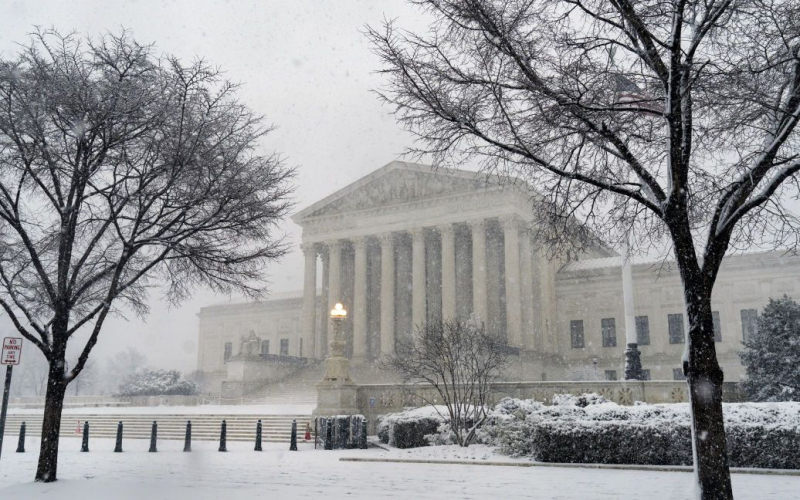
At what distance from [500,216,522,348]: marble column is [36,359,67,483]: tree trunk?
36.5 meters

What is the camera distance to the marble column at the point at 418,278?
166 feet

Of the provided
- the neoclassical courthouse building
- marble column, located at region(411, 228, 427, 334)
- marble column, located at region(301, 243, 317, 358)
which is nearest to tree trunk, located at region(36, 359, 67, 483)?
the neoclassical courthouse building

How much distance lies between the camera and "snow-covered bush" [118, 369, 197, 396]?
5178 cm

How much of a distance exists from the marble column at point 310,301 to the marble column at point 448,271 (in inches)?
490

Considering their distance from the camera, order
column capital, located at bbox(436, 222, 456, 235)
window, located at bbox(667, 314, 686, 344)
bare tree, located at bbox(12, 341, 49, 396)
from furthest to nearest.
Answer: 1. bare tree, located at bbox(12, 341, 49, 396)
2. window, located at bbox(667, 314, 686, 344)
3. column capital, located at bbox(436, 222, 456, 235)

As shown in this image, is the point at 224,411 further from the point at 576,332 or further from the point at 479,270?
the point at 576,332

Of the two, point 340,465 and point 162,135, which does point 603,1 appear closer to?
point 162,135

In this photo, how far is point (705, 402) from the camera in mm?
7871

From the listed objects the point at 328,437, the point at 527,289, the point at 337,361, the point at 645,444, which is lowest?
the point at 328,437

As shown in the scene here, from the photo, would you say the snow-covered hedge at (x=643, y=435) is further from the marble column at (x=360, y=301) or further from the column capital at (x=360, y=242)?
the column capital at (x=360, y=242)

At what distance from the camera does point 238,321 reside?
7788 centimetres

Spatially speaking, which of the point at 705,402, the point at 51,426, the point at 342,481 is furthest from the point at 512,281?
the point at 705,402

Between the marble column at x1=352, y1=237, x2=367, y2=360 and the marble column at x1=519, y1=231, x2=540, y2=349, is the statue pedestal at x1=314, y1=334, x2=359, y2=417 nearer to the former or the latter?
the marble column at x1=519, y1=231, x2=540, y2=349

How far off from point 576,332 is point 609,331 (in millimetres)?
2664
